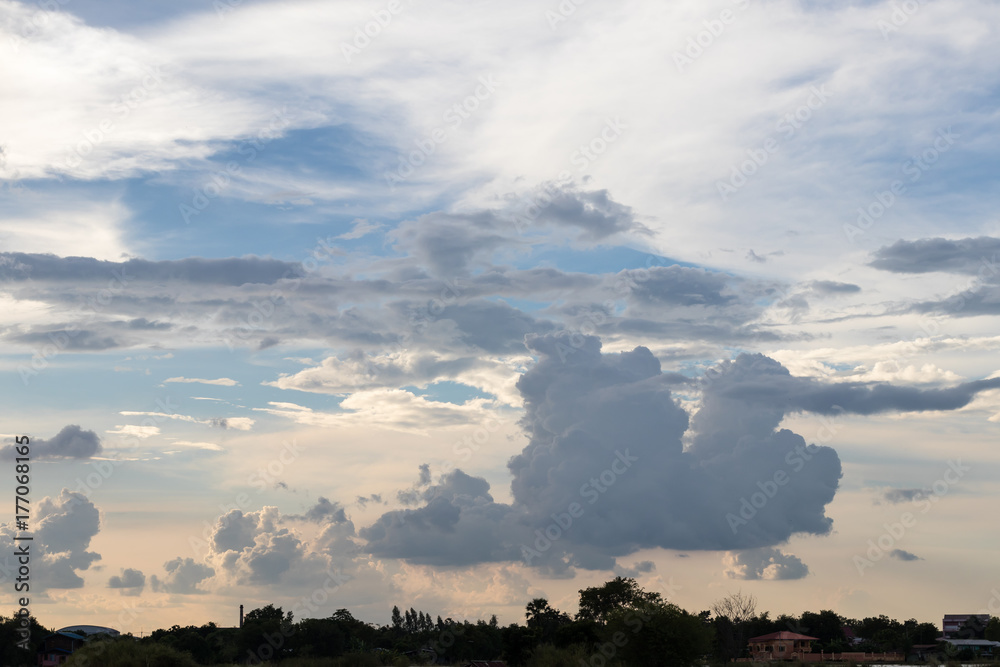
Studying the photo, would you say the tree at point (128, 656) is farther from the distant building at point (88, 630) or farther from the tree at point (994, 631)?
the tree at point (994, 631)

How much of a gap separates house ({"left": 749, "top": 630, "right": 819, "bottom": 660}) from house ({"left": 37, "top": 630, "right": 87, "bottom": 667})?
125715 mm

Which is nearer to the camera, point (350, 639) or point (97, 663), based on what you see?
point (97, 663)

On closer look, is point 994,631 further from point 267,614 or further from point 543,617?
point 267,614

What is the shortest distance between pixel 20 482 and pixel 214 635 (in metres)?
109

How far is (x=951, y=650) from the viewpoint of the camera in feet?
533

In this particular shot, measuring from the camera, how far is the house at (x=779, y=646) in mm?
162625

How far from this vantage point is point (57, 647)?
14762 cm

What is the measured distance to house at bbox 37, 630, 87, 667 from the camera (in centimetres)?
14600

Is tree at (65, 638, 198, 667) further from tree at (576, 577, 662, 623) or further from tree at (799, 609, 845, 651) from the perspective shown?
tree at (799, 609, 845, 651)

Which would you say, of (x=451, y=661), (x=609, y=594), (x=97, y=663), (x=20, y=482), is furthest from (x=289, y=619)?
(x=20, y=482)

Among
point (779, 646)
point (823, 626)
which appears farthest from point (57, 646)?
point (823, 626)

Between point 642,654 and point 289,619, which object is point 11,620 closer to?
point 289,619

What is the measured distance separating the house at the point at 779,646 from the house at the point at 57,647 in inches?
4949

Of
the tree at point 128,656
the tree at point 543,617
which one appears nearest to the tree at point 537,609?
the tree at point 543,617
